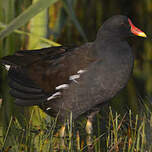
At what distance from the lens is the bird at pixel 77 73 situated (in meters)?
3.61

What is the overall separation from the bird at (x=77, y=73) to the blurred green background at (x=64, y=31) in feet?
0.82

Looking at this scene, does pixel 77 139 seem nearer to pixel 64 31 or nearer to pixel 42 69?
pixel 42 69

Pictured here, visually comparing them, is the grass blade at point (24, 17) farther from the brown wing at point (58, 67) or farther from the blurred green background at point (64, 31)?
the brown wing at point (58, 67)

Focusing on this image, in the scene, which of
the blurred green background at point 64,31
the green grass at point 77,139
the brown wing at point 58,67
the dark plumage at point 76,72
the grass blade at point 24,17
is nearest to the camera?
the green grass at point 77,139

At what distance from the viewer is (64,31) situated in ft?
26.2

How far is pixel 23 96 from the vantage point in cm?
391

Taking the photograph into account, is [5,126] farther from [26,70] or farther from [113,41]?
[113,41]

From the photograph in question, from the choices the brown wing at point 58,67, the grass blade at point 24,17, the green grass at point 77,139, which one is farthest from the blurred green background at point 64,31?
the brown wing at point 58,67

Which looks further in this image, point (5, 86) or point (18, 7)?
point (18, 7)

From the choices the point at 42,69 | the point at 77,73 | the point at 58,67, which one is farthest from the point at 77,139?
the point at 42,69

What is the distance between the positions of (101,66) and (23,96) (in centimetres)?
72

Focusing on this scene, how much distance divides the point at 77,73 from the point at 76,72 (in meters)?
0.02

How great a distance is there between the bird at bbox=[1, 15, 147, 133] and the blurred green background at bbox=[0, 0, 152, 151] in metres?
0.25

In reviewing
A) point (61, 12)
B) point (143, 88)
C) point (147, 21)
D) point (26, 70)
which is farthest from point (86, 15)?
Answer: point (26, 70)
